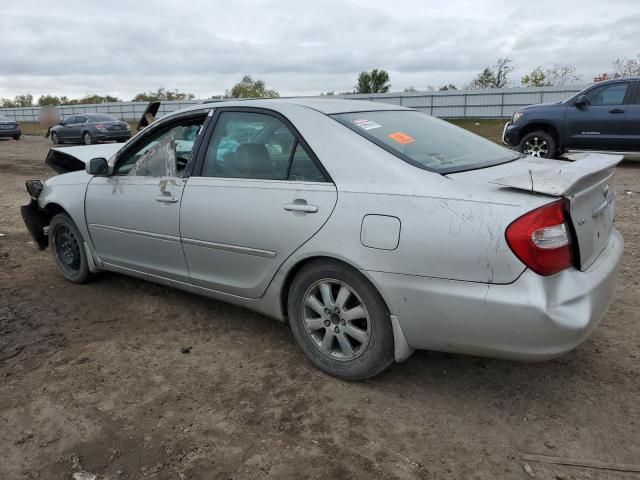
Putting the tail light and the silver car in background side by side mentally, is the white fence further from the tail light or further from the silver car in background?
the tail light

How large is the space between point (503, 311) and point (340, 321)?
0.91 metres

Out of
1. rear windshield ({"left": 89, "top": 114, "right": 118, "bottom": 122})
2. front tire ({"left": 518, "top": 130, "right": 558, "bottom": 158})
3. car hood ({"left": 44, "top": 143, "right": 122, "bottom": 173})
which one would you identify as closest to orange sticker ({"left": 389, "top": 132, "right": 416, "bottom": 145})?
car hood ({"left": 44, "top": 143, "right": 122, "bottom": 173})

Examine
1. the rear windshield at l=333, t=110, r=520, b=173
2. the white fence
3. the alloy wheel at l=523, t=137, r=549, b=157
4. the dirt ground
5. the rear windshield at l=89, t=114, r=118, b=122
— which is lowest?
the dirt ground

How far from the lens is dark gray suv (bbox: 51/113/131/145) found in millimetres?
22498

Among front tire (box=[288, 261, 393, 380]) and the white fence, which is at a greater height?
the white fence

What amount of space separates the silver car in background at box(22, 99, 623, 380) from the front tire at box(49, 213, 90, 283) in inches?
22.8

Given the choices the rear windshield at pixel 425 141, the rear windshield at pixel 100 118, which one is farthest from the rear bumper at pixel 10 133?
the rear windshield at pixel 425 141

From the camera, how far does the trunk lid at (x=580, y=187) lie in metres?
2.49

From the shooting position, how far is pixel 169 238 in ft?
12.3

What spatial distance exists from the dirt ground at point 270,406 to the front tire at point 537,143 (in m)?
7.66

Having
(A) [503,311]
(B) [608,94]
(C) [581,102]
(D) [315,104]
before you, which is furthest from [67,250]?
(B) [608,94]

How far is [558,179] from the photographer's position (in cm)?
253

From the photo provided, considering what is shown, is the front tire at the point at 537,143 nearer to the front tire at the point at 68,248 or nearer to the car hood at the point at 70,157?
the car hood at the point at 70,157

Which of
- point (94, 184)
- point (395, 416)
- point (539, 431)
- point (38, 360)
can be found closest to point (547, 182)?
point (539, 431)
